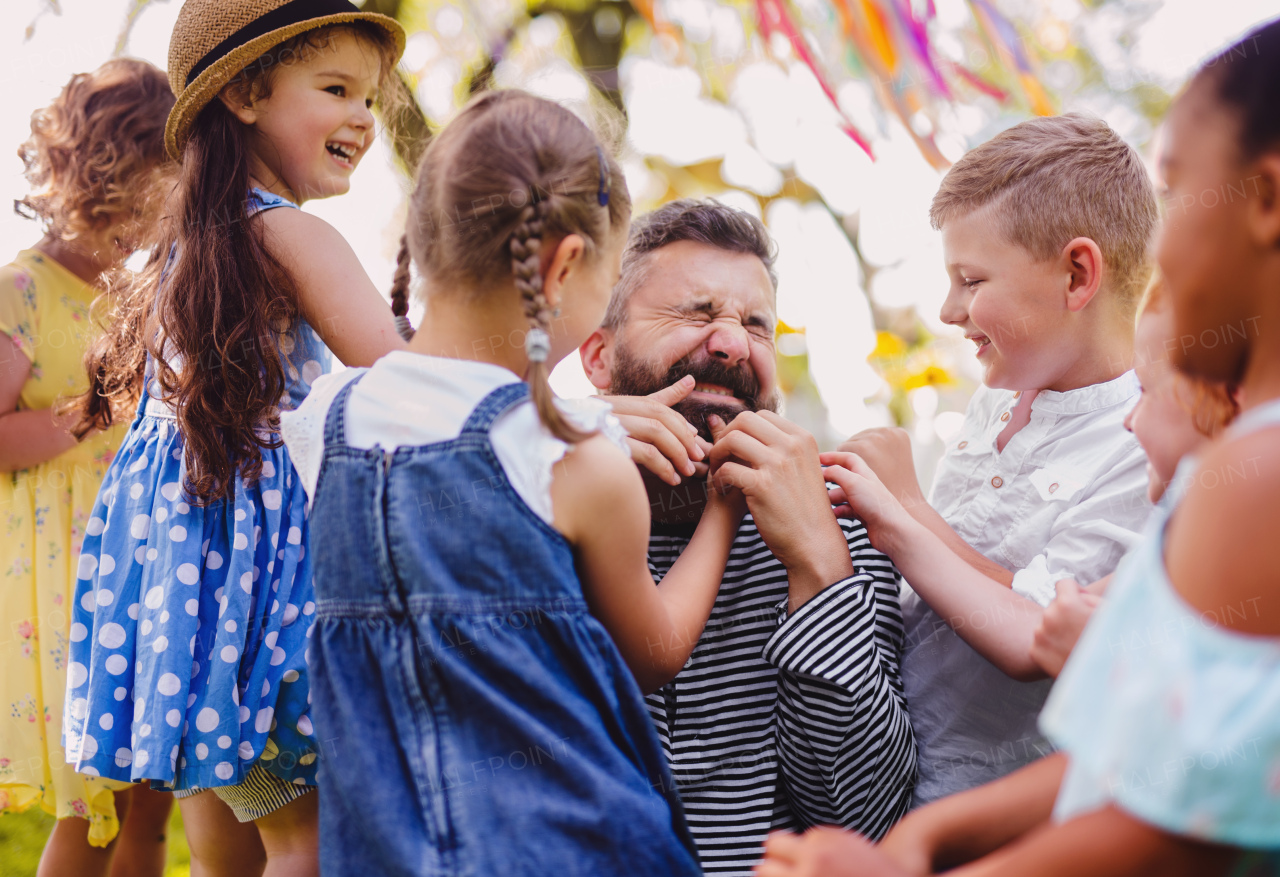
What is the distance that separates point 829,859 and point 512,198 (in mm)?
866

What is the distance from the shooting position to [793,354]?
6867 millimetres

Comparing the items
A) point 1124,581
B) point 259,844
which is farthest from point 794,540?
point 259,844

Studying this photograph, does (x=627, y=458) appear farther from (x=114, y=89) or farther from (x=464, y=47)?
→ (x=464, y=47)

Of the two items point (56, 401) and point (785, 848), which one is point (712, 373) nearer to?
point (785, 848)

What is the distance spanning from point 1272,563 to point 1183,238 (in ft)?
0.99

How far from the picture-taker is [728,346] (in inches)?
74.8

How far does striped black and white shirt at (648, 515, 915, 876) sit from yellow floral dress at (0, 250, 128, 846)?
141 centimetres

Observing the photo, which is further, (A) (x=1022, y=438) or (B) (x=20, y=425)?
(B) (x=20, y=425)

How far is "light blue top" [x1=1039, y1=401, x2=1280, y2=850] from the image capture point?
0.76 metres

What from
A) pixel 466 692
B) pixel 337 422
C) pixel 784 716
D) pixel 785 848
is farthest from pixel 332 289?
pixel 785 848

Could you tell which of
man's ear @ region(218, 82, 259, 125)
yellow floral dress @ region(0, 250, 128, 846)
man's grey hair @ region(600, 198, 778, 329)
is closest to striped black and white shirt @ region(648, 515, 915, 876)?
man's grey hair @ region(600, 198, 778, 329)

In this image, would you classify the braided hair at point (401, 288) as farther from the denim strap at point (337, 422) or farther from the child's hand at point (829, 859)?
the child's hand at point (829, 859)

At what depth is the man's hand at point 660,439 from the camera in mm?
1589

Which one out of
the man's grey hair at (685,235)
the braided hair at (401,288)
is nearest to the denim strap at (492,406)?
the braided hair at (401,288)
